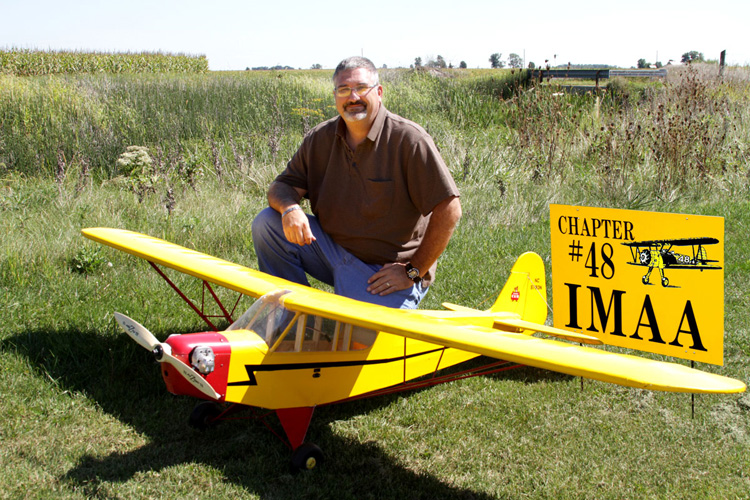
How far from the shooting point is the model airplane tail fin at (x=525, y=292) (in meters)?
4.78

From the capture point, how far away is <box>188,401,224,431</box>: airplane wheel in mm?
3662

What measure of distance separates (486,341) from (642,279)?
1823 mm

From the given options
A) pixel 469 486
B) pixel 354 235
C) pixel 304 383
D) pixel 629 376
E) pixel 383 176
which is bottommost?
pixel 469 486

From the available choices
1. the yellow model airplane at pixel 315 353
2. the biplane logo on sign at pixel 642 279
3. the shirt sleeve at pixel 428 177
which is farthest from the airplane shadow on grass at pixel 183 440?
the shirt sleeve at pixel 428 177

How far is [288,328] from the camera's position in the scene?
3.30 meters

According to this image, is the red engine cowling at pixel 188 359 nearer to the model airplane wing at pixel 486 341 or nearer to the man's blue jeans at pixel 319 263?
the model airplane wing at pixel 486 341

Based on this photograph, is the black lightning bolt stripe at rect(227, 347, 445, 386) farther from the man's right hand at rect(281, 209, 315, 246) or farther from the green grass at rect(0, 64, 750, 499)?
the man's right hand at rect(281, 209, 315, 246)

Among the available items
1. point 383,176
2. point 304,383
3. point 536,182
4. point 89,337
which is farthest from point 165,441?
point 536,182

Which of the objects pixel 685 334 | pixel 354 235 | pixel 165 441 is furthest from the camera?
pixel 354 235

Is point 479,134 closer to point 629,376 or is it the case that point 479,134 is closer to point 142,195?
point 142,195

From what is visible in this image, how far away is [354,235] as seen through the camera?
424cm

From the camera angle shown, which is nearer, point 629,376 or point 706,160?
point 629,376

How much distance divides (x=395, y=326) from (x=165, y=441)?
1672 mm

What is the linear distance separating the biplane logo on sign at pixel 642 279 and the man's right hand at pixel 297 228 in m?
1.85
